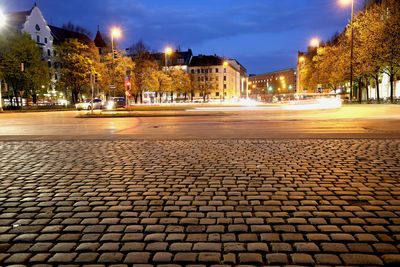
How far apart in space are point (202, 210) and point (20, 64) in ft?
180

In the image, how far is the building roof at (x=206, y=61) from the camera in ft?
400

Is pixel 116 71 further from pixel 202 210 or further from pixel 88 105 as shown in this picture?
pixel 202 210

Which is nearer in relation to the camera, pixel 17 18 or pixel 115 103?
A: pixel 115 103

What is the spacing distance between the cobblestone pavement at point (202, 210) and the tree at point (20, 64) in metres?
49.9

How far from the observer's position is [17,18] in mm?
75562

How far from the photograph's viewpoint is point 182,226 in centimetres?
399

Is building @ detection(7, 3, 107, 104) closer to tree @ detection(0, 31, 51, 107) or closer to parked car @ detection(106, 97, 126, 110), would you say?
tree @ detection(0, 31, 51, 107)

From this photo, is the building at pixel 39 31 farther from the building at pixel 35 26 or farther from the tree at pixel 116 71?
the tree at pixel 116 71

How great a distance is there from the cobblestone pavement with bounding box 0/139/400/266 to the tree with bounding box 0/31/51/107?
49.9m

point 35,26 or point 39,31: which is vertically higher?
point 35,26

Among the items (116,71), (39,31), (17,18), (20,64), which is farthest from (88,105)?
(17,18)

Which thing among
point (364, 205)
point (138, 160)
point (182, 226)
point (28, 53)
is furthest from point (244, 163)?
point (28, 53)

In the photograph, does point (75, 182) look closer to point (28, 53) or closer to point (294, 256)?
point (294, 256)

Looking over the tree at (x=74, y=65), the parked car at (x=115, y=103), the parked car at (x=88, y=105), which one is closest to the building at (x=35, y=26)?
the tree at (x=74, y=65)
